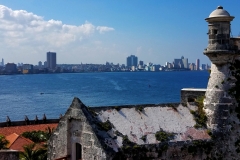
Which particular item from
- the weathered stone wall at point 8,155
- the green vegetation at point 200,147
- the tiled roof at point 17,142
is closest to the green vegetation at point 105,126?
the green vegetation at point 200,147

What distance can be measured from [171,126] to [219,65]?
3.87 m

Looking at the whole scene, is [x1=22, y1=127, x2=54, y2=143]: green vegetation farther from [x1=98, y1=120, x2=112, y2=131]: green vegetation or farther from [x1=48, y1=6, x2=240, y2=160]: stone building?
[x1=98, y1=120, x2=112, y2=131]: green vegetation

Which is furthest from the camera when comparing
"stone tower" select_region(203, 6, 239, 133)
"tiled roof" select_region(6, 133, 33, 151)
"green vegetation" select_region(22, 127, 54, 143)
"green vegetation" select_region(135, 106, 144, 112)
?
"green vegetation" select_region(22, 127, 54, 143)

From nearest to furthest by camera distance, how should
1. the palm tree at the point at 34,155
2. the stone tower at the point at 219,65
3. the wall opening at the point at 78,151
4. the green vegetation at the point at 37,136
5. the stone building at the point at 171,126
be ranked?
the stone building at the point at 171,126
the wall opening at the point at 78,151
the stone tower at the point at 219,65
the palm tree at the point at 34,155
the green vegetation at the point at 37,136

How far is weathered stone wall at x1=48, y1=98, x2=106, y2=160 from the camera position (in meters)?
14.2

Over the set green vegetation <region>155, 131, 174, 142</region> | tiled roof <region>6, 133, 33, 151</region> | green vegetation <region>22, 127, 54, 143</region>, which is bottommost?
green vegetation <region>22, 127, 54, 143</region>

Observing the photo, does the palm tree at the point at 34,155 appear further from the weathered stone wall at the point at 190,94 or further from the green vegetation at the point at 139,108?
the weathered stone wall at the point at 190,94

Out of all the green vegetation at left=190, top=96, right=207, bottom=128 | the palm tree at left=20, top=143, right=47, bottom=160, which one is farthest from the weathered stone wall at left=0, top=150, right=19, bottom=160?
the green vegetation at left=190, top=96, right=207, bottom=128

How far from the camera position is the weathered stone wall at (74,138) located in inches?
558

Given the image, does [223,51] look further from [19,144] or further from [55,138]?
[19,144]

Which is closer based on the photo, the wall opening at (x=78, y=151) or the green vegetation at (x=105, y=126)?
the green vegetation at (x=105, y=126)

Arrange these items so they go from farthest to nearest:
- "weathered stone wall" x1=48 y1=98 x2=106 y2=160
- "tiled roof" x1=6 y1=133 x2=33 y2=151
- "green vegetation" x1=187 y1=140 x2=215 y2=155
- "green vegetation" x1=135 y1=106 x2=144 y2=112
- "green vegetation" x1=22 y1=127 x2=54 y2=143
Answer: "green vegetation" x1=22 y1=127 x2=54 y2=143 → "tiled roof" x1=6 y1=133 x2=33 y2=151 → "green vegetation" x1=135 y1=106 x2=144 y2=112 → "green vegetation" x1=187 y1=140 x2=215 y2=155 → "weathered stone wall" x1=48 y1=98 x2=106 y2=160

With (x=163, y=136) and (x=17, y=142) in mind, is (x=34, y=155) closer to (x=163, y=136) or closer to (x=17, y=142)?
(x=163, y=136)

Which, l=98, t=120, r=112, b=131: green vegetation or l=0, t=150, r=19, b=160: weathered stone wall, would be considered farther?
→ l=0, t=150, r=19, b=160: weathered stone wall
